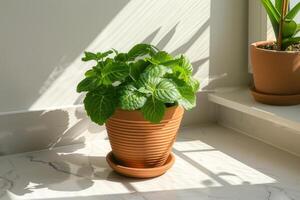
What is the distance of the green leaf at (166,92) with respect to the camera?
1254mm

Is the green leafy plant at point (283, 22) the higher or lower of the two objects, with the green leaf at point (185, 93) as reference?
higher

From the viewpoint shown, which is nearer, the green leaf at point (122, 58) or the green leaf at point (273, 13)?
the green leaf at point (122, 58)

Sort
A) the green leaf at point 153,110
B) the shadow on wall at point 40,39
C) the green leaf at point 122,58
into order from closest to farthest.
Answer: the green leaf at point 153,110, the green leaf at point 122,58, the shadow on wall at point 40,39

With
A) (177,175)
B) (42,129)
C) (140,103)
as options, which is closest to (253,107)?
(177,175)

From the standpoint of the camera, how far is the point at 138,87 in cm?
129

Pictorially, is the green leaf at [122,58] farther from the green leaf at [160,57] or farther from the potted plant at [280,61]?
the potted plant at [280,61]

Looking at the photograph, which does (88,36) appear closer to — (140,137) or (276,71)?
(140,137)

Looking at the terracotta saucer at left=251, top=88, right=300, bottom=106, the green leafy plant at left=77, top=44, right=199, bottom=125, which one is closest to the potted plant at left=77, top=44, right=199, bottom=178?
the green leafy plant at left=77, top=44, right=199, bottom=125

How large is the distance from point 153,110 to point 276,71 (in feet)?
1.61

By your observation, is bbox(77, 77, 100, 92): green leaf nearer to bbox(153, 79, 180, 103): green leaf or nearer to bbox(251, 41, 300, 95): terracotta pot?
bbox(153, 79, 180, 103): green leaf

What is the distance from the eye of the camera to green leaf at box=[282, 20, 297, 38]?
153cm

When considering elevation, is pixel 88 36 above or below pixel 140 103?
above

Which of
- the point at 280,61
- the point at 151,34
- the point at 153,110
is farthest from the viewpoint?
the point at 151,34

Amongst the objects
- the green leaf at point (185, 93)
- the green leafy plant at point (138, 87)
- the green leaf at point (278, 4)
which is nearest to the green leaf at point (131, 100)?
the green leafy plant at point (138, 87)
